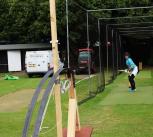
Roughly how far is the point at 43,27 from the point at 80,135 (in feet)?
119

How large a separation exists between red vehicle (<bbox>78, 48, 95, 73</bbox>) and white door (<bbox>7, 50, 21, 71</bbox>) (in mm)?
30645

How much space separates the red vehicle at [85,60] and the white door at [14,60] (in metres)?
Result: 30.6

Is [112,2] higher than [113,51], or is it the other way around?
[112,2]

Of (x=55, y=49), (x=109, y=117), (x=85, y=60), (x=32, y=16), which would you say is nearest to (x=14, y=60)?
(x=32, y=16)

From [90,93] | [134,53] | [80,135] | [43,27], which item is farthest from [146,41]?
[80,135]

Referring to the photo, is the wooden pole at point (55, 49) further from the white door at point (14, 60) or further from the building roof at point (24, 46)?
the white door at point (14, 60)

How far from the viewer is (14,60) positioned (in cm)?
5216

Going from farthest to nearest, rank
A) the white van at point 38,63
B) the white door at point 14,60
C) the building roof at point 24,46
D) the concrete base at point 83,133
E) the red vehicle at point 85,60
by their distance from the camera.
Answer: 1. the white door at point 14,60
2. the building roof at point 24,46
3. the white van at point 38,63
4. the red vehicle at point 85,60
5. the concrete base at point 83,133

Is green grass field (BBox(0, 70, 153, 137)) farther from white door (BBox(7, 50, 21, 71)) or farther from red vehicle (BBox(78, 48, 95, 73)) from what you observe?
white door (BBox(7, 50, 21, 71))

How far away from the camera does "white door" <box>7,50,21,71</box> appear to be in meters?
51.9

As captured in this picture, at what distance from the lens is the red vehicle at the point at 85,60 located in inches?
730

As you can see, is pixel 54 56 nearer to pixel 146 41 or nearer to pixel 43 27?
pixel 43 27

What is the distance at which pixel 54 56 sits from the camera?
7.49 metres

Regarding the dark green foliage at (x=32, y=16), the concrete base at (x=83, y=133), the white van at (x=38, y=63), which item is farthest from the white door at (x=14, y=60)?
the concrete base at (x=83, y=133)
